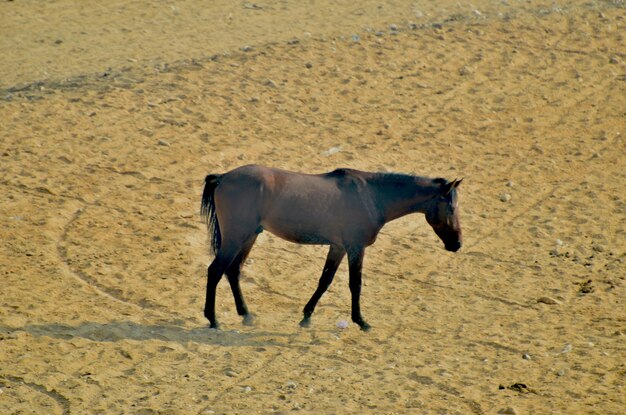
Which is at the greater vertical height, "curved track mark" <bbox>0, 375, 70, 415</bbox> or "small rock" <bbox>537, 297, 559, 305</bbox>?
"small rock" <bbox>537, 297, 559, 305</bbox>

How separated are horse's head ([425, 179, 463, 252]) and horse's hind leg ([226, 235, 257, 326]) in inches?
64.4

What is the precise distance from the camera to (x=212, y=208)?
9273mm

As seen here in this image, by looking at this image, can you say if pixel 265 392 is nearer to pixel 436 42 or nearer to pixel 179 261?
pixel 179 261

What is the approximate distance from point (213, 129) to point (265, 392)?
5786mm

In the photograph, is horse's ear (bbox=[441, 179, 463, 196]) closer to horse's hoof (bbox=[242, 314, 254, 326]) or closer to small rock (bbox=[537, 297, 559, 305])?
small rock (bbox=[537, 297, 559, 305])

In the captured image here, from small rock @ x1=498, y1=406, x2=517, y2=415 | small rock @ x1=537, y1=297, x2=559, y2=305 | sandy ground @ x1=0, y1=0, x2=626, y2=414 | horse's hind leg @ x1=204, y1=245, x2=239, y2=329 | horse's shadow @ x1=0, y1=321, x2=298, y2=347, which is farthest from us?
small rock @ x1=537, y1=297, x2=559, y2=305

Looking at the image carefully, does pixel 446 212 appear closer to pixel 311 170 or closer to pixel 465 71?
pixel 311 170

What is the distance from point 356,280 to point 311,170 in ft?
11.6

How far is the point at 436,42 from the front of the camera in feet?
52.0

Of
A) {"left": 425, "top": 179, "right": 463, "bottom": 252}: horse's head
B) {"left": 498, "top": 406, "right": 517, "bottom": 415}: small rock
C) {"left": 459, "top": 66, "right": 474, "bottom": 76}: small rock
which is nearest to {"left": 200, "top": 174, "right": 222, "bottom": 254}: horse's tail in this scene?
{"left": 425, "top": 179, "right": 463, "bottom": 252}: horse's head

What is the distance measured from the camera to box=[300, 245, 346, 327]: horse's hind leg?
9281mm

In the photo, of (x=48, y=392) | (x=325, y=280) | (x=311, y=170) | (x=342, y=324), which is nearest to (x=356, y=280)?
(x=325, y=280)

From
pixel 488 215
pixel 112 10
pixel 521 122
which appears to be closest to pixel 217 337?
pixel 488 215

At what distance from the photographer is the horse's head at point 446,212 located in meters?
9.35
